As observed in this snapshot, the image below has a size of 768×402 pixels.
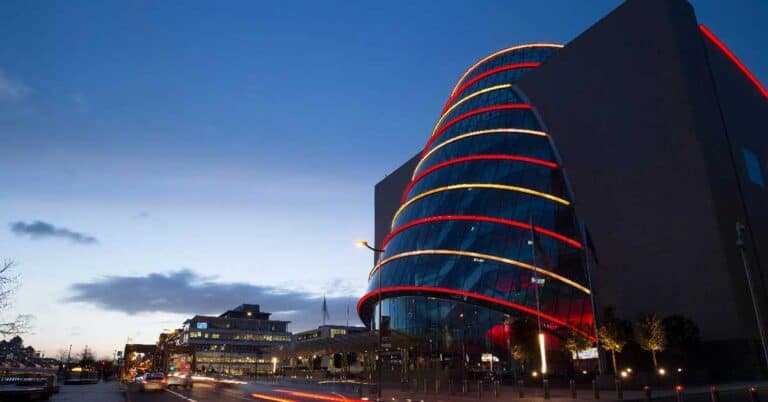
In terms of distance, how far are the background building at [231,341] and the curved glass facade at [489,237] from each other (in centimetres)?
12077

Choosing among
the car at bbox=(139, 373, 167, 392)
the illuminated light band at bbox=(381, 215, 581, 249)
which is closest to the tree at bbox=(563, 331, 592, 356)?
the illuminated light band at bbox=(381, 215, 581, 249)

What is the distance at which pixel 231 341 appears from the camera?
184 m

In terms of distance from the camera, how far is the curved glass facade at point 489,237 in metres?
50.0

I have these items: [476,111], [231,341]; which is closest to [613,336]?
[476,111]

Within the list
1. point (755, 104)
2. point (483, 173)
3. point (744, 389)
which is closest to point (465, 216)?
point (483, 173)

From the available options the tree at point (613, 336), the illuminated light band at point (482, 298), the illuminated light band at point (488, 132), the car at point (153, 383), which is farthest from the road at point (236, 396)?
the illuminated light band at point (488, 132)

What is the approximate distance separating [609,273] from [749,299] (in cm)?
1071

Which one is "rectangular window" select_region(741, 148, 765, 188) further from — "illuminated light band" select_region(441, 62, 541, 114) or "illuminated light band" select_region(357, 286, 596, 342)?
"illuminated light band" select_region(441, 62, 541, 114)

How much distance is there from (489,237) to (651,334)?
18.8m

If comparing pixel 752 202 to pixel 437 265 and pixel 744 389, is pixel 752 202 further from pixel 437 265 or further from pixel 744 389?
pixel 437 265

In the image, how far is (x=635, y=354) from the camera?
43500 millimetres

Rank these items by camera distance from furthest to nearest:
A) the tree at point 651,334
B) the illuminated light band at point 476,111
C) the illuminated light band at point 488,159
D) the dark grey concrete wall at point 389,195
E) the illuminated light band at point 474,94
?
1. the dark grey concrete wall at point 389,195
2. the illuminated light band at point 474,94
3. the illuminated light band at point 476,111
4. the illuminated light band at point 488,159
5. the tree at point 651,334

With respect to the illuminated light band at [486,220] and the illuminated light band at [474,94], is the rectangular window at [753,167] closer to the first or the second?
the illuminated light band at [486,220]

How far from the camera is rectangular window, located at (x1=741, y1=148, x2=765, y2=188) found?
173ft
